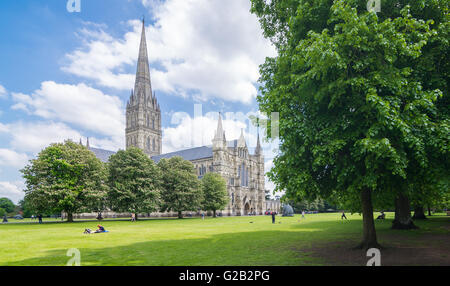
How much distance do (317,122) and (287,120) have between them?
127 cm

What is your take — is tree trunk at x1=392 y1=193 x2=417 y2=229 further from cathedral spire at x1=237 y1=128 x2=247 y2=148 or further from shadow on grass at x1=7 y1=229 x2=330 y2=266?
cathedral spire at x1=237 y1=128 x2=247 y2=148

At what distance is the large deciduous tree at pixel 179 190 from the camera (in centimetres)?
6397

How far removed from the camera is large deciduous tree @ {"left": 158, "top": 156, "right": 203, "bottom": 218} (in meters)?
64.0

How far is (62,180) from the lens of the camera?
4650cm

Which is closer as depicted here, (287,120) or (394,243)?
(287,120)

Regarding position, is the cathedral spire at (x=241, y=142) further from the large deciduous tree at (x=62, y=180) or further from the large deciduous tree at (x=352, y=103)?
the large deciduous tree at (x=352, y=103)

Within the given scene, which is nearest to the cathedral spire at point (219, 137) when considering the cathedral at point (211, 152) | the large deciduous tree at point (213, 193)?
the cathedral at point (211, 152)

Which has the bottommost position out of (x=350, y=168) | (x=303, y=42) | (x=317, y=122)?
(x=350, y=168)

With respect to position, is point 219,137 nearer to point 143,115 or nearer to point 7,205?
point 143,115
